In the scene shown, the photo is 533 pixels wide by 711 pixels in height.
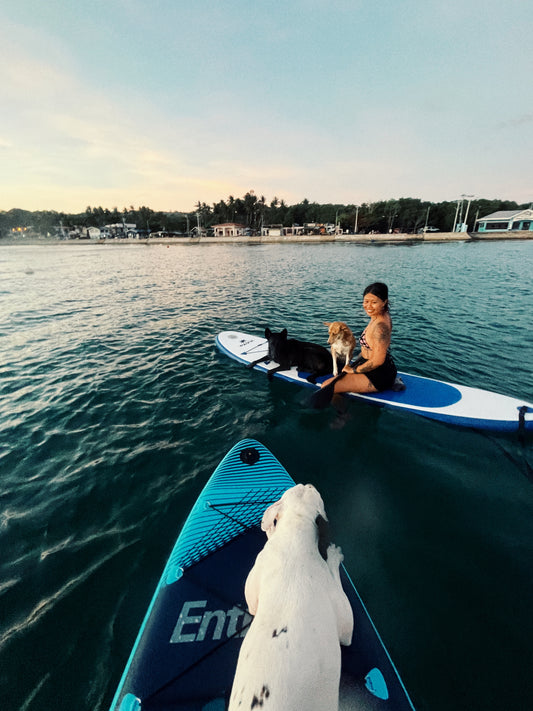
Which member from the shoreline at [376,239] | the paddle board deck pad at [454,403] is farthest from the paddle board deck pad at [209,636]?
the shoreline at [376,239]

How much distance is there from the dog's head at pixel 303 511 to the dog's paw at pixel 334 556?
9 cm

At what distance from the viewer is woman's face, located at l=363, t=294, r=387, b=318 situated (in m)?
5.65

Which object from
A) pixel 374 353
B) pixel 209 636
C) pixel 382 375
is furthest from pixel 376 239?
pixel 209 636

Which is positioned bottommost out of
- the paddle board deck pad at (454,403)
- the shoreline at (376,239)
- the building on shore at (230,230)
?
the paddle board deck pad at (454,403)

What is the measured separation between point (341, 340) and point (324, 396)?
152cm

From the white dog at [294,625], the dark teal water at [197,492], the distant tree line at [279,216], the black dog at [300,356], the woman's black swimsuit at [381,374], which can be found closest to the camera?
the white dog at [294,625]

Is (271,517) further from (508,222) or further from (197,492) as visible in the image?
(508,222)

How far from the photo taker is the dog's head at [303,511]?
89.4 inches

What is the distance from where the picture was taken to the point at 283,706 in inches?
57.6

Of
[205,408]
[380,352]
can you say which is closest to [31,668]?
Answer: [205,408]

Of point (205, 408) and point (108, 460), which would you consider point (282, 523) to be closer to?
point (108, 460)

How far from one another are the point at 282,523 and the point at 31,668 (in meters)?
3.30

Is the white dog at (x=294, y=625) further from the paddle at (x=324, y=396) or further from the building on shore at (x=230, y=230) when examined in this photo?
the building on shore at (x=230, y=230)

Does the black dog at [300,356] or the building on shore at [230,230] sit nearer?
the black dog at [300,356]
